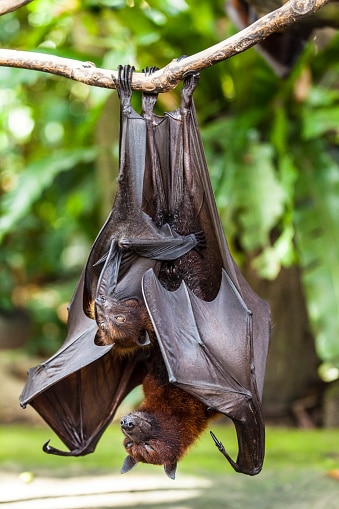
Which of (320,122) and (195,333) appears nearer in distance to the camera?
(195,333)

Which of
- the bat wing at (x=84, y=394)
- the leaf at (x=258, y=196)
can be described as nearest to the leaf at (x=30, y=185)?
the leaf at (x=258, y=196)

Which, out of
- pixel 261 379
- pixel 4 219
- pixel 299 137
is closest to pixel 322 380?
pixel 299 137

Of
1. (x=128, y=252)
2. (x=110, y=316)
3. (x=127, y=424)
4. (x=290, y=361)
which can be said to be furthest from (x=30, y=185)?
(x=290, y=361)

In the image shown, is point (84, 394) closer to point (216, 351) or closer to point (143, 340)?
point (143, 340)

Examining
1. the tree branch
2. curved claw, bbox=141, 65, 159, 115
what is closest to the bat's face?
curved claw, bbox=141, 65, 159, 115

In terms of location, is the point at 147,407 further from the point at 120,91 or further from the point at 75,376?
the point at 120,91

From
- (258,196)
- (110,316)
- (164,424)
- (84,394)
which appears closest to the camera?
(110,316)

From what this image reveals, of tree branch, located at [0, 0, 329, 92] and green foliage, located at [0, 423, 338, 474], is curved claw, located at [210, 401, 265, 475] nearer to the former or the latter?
tree branch, located at [0, 0, 329, 92]
